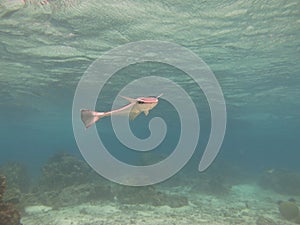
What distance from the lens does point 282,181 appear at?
28406mm

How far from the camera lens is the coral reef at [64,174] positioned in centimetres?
1769

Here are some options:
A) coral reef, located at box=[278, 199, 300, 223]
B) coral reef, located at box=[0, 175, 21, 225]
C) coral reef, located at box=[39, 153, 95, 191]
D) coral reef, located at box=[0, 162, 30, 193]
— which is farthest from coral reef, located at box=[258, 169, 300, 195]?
coral reef, located at box=[0, 175, 21, 225]

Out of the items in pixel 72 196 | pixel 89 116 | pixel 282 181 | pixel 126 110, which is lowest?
pixel 72 196

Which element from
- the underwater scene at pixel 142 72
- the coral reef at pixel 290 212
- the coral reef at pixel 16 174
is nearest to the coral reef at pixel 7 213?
the underwater scene at pixel 142 72

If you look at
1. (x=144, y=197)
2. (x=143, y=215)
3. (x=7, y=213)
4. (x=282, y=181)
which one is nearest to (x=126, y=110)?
(x=7, y=213)

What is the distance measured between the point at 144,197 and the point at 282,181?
18965mm

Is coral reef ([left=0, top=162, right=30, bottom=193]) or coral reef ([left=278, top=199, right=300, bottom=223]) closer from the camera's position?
coral reef ([left=278, top=199, right=300, bottom=223])

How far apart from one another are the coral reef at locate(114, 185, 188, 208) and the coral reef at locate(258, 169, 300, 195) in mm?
15326

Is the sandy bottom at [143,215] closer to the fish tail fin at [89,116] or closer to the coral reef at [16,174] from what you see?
the coral reef at [16,174]

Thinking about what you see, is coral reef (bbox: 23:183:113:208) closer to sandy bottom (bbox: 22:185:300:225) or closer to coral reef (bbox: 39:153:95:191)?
sandy bottom (bbox: 22:185:300:225)

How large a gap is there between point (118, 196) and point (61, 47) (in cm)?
1061

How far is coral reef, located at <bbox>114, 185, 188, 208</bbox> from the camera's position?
1641cm

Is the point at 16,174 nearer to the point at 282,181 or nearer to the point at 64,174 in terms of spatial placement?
the point at 64,174

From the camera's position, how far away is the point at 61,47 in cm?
1736
